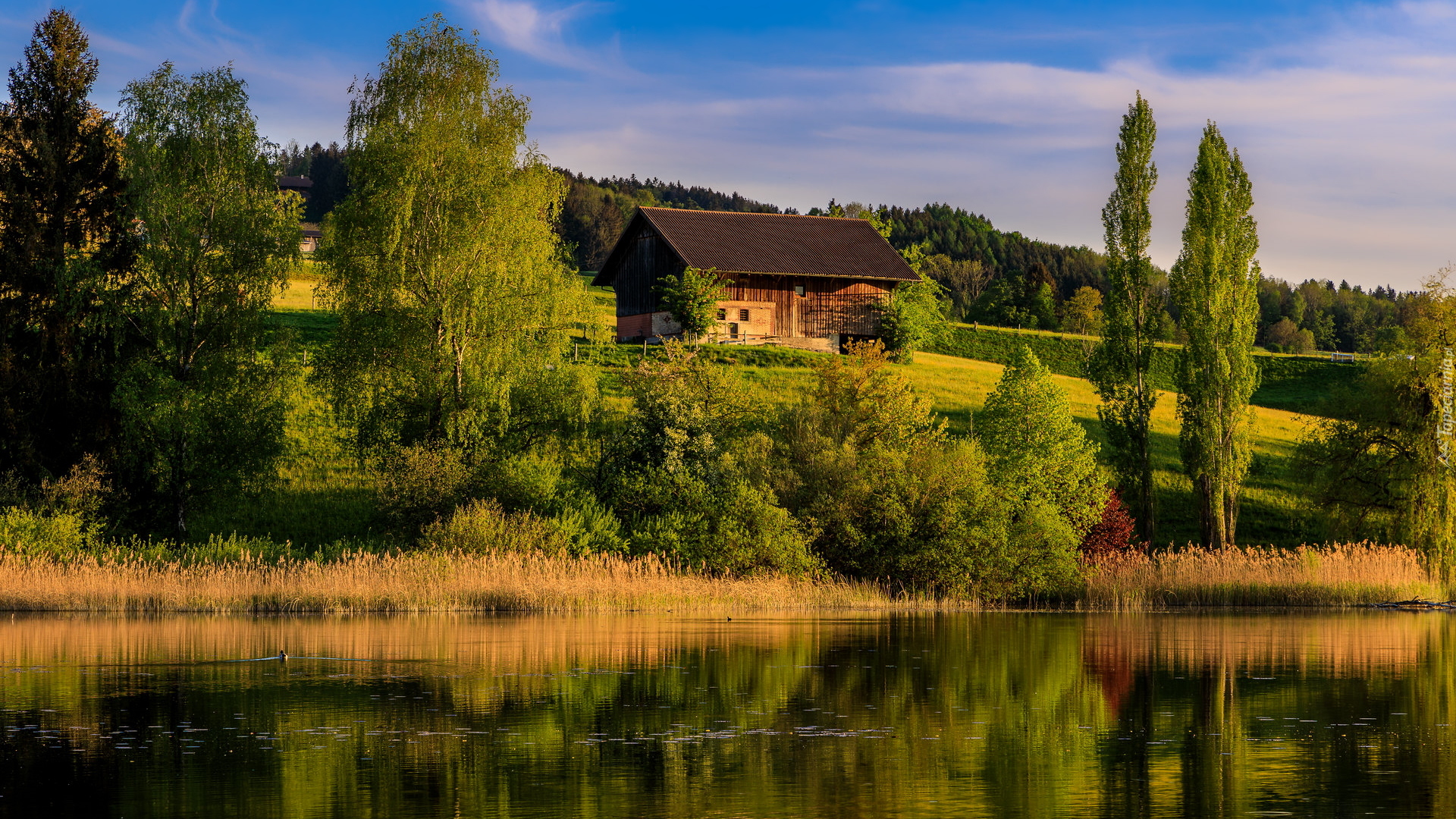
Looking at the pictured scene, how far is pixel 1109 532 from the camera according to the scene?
150 feet

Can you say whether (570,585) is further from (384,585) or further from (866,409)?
(866,409)

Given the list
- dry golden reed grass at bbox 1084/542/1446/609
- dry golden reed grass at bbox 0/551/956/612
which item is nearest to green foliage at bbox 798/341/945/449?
dry golden reed grass at bbox 1084/542/1446/609

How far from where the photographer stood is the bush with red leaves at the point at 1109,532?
1773 inches

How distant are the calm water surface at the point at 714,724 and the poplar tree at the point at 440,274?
16.3m

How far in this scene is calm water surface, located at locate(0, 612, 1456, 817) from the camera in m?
12.6

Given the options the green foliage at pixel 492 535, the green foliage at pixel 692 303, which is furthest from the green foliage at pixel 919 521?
the green foliage at pixel 692 303

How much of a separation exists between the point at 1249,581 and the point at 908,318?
46310mm

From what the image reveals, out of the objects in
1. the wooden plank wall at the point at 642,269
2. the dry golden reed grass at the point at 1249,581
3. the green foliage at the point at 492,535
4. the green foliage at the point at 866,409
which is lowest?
the dry golden reed grass at the point at 1249,581

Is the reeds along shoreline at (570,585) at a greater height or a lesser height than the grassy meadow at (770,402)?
lesser

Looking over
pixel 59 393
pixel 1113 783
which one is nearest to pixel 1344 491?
pixel 1113 783

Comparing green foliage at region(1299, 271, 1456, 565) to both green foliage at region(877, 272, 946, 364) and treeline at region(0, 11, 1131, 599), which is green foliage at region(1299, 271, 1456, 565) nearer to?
treeline at region(0, 11, 1131, 599)

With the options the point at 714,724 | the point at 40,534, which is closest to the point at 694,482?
the point at 40,534

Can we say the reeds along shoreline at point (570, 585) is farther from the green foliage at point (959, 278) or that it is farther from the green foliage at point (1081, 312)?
the green foliage at point (959, 278)

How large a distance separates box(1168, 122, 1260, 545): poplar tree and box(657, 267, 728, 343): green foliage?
3321cm
